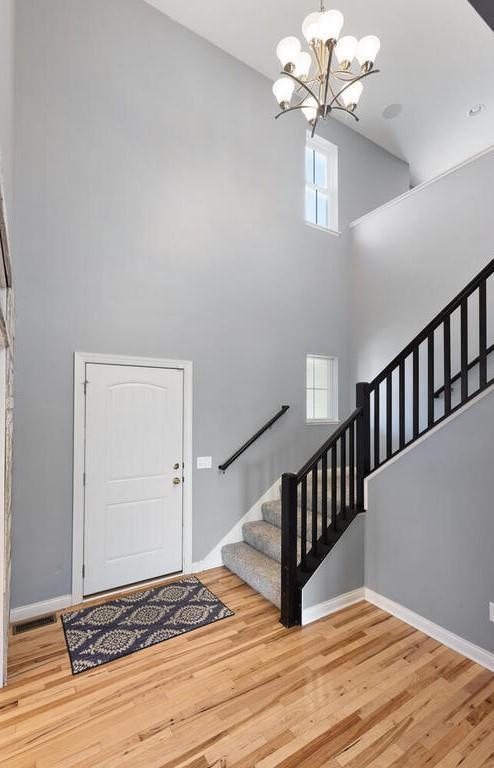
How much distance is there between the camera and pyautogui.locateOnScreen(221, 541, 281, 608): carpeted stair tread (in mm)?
3016

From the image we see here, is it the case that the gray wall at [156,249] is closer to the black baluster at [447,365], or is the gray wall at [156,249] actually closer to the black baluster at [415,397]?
the black baluster at [415,397]

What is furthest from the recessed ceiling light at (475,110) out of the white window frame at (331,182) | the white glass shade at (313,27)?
the white glass shade at (313,27)

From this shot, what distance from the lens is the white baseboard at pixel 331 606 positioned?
2.77m

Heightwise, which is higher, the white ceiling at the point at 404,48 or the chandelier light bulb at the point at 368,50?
the white ceiling at the point at 404,48

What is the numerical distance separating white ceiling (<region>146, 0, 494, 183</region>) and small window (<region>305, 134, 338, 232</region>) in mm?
624

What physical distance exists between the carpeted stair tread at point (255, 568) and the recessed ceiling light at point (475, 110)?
604 cm

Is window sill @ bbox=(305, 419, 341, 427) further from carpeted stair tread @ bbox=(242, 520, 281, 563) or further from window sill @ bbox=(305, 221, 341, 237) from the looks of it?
window sill @ bbox=(305, 221, 341, 237)

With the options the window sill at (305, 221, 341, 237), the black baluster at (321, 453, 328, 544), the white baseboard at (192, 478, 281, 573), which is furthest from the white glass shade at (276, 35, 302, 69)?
the white baseboard at (192, 478, 281, 573)

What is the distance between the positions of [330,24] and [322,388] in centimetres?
359

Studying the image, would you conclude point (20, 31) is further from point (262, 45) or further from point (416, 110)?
point (416, 110)

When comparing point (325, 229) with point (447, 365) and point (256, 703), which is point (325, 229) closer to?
point (447, 365)

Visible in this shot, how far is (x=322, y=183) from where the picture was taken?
201 inches

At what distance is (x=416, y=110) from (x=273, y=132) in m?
2.06

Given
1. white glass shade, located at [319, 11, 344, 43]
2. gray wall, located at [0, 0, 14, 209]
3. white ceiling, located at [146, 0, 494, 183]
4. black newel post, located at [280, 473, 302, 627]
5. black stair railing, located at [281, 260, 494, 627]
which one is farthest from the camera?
white ceiling, located at [146, 0, 494, 183]
